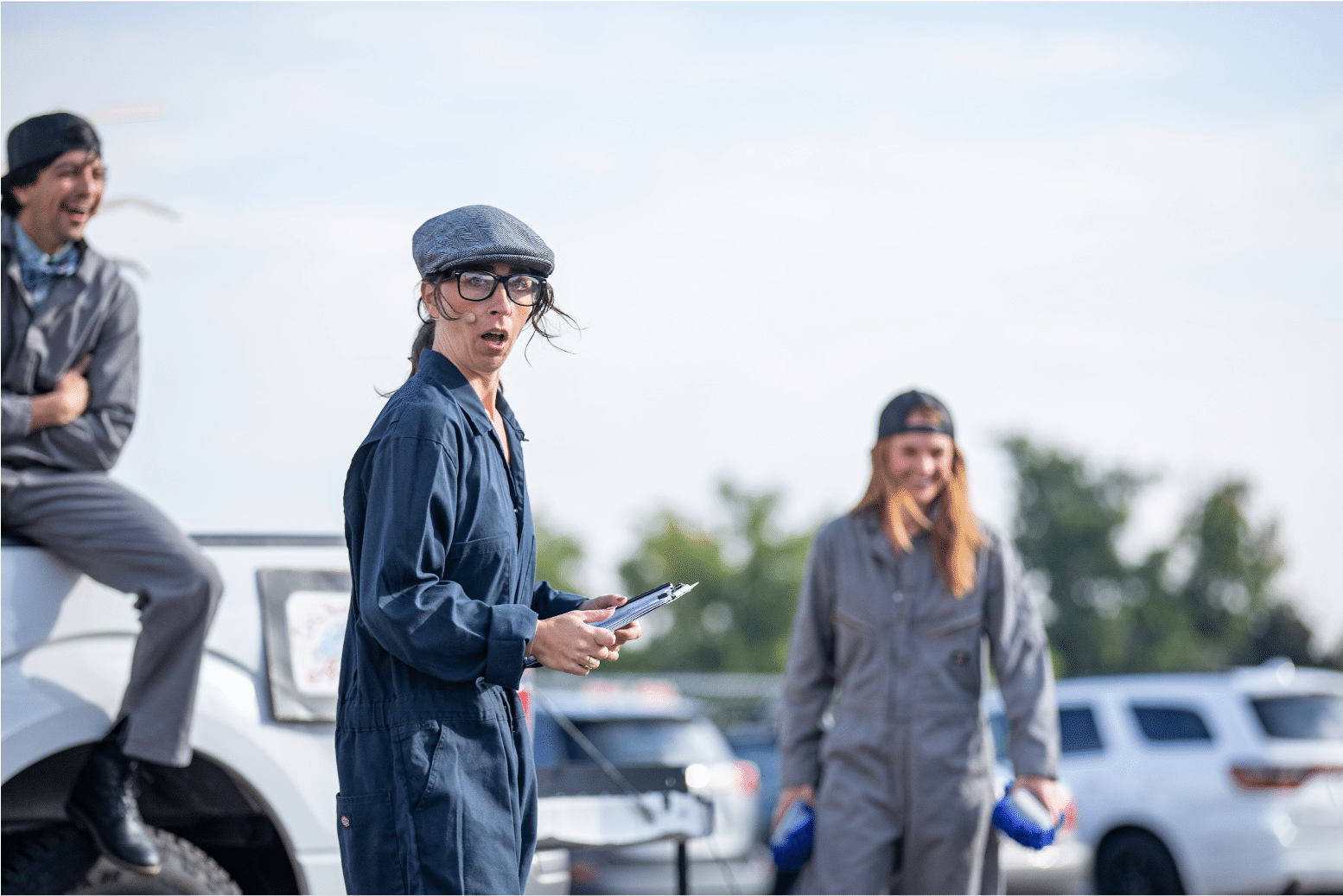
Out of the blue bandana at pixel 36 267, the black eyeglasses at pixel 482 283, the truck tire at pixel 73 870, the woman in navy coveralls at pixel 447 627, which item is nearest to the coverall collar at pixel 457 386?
the woman in navy coveralls at pixel 447 627

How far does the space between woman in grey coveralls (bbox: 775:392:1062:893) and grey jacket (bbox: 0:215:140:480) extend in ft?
A: 6.98

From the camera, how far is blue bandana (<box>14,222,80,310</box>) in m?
3.83

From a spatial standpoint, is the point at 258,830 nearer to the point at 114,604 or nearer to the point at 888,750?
the point at 114,604

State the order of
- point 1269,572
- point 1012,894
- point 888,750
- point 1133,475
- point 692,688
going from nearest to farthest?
1. point 888,750
2. point 1012,894
3. point 692,688
4. point 1269,572
5. point 1133,475

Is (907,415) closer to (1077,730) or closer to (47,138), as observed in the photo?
(47,138)

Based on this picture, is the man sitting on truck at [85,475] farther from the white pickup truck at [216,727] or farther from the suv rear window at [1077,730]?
the suv rear window at [1077,730]

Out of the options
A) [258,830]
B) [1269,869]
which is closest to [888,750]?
[258,830]

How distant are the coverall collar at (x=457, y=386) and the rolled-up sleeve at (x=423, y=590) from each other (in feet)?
0.51

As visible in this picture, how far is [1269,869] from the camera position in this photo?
9750mm

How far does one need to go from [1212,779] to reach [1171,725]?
0.59 m

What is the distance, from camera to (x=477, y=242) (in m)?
2.64

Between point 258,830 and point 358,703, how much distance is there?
1.90 meters

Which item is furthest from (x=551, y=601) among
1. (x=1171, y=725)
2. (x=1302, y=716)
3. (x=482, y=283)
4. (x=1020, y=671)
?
(x=1171, y=725)

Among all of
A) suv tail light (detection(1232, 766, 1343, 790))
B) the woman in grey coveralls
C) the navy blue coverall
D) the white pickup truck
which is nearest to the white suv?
suv tail light (detection(1232, 766, 1343, 790))
